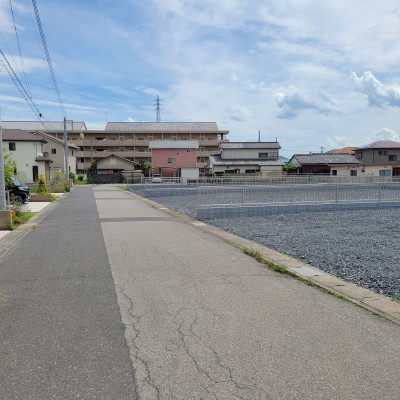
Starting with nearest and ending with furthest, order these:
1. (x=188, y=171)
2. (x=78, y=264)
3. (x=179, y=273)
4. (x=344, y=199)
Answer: (x=179, y=273), (x=78, y=264), (x=344, y=199), (x=188, y=171)

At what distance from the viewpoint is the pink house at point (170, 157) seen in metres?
65.8

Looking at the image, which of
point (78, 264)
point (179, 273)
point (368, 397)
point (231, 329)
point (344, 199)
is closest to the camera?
point (368, 397)

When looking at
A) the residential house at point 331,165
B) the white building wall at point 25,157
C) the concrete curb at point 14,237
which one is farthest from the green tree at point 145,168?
the concrete curb at point 14,237

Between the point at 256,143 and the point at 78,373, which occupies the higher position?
the point at 256,143

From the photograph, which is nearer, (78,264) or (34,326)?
(34,326)

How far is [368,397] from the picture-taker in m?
2.99

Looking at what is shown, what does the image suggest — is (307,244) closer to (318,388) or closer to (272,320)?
(272,320)

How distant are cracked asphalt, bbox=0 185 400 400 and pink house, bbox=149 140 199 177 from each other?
58.8 m

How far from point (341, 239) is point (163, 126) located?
75053 millimetres

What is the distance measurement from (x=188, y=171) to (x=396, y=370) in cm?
5725

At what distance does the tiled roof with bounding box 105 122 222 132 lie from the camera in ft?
264

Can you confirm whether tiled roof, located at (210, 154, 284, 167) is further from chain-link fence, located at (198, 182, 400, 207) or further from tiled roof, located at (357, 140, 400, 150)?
chain-link fence, located at (198, 182, 400, 207)

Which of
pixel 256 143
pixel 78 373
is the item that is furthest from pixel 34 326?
pixel 256 143

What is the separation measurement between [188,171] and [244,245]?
51.0 metres
